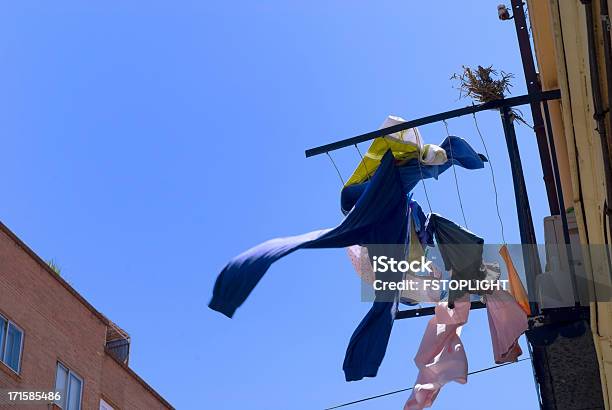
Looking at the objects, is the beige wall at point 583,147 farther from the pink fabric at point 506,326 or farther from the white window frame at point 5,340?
the white window frame at point 5,340

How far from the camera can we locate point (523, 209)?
939 cm

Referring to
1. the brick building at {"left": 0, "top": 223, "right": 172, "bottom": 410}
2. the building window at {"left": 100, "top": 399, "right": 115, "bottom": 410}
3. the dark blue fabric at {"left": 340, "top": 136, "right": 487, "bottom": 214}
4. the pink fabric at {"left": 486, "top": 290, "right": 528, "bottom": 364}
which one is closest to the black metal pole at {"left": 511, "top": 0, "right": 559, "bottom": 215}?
the dark blue fabric at {"left": 340, "top": 136, "right": 487, "bottom": 214}

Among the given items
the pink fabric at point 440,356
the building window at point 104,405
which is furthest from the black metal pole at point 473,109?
Answer: the building window at point 104,405

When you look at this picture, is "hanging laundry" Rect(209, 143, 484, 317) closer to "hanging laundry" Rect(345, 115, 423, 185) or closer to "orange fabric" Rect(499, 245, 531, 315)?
"hanging laundry" Rect(345, 115, 423, 185)

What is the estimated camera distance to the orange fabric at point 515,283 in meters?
9.45

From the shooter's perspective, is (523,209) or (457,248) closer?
(523,209)

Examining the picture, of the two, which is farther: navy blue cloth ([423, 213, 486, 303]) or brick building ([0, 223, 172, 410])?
brick building ([0, 223, 172, 410])

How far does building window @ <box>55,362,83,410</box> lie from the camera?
20.5m

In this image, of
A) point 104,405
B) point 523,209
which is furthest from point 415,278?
point 104,405

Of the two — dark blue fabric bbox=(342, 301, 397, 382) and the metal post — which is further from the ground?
the metal post

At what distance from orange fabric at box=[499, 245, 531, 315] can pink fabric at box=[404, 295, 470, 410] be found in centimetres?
41

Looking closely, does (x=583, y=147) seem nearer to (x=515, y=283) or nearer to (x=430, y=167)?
(x=515, y=283)

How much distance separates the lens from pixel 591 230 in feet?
26.5

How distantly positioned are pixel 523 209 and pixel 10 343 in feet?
40.2
